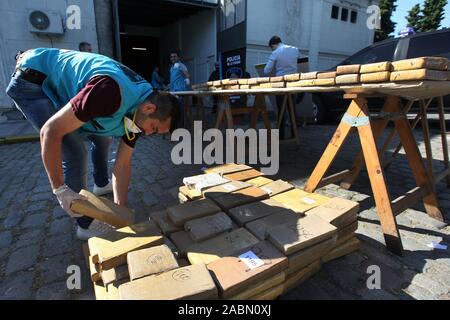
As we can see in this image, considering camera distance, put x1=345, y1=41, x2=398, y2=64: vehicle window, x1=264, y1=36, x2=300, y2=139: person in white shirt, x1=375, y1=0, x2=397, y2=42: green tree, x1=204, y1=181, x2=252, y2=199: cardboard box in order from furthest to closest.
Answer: x1=375, y1=0, x2=397, y2=42: green tree
x1=345, y1=41, x2=398, y2=64: vehicle window
x1=264, y1=36, x2=300, y2=139: person in white shirt
x1=204, y1=181, x2=252, y2=199: cardboard box

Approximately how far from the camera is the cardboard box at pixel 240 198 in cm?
197

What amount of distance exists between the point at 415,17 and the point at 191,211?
27.4 m

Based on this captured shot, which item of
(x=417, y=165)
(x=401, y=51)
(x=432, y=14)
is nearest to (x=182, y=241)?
(x=417, y=165)

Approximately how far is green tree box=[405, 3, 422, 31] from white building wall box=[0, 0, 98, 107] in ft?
77.2

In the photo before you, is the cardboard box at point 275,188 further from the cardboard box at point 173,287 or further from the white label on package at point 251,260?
the cardboard box at point 173,287

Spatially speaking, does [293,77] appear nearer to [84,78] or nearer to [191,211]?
[191,211]

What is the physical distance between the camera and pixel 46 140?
1.48 m

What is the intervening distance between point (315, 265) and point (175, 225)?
2.90 feet

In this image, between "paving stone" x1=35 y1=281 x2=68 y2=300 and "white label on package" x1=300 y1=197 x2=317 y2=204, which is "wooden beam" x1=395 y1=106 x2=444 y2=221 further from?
"paving stone" x1=35 y1=281 x2=68 y2=300

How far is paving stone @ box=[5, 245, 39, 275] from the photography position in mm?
1871

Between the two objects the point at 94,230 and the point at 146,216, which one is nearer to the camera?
the point at 94,230

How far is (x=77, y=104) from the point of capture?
1.42 m

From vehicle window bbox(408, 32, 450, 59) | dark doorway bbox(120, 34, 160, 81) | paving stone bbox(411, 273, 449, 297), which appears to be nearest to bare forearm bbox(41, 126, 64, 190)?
paving stone bbox(411, 273, 449, 297)
